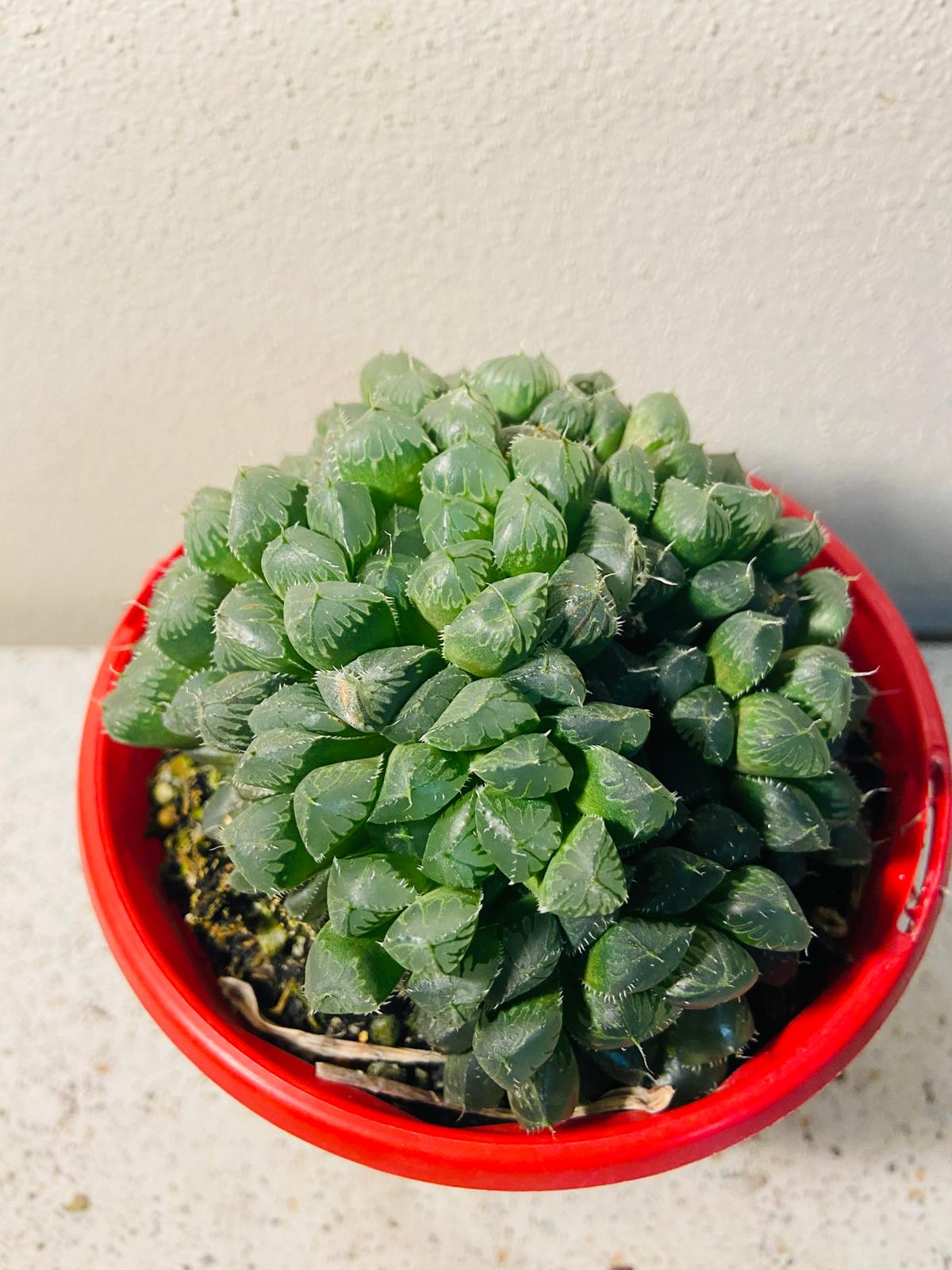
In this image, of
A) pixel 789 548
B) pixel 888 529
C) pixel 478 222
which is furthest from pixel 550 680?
pixel 888 529

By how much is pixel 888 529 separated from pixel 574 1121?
72 centimetres

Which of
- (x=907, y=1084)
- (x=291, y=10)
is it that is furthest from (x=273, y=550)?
(x=907, y=1084)

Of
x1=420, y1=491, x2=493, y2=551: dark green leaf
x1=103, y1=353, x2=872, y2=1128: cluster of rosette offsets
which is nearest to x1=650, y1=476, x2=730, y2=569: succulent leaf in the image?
x1=103, y1=353, x2=872, y2=1128: cluster of rosette offsets

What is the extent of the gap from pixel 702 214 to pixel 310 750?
591mm

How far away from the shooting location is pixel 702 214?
2.60ft

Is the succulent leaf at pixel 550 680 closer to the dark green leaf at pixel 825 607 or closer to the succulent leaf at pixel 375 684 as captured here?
the succulent leaf at pixel 375 684

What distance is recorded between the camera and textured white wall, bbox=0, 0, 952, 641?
2.30 feet

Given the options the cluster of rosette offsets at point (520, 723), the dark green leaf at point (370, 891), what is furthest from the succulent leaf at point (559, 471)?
the dark green leaf at point (370, 891)

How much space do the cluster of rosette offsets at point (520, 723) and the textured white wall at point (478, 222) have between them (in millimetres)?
279

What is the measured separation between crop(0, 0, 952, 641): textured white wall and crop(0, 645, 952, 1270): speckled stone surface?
57cm

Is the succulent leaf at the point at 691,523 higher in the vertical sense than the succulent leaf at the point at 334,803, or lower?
higher

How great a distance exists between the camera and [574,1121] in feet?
1.94

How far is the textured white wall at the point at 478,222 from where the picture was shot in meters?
0.70

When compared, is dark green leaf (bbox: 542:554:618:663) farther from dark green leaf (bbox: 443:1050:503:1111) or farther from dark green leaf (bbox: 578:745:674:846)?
dark green leaf (bbox: 443:1050:503:1111)
